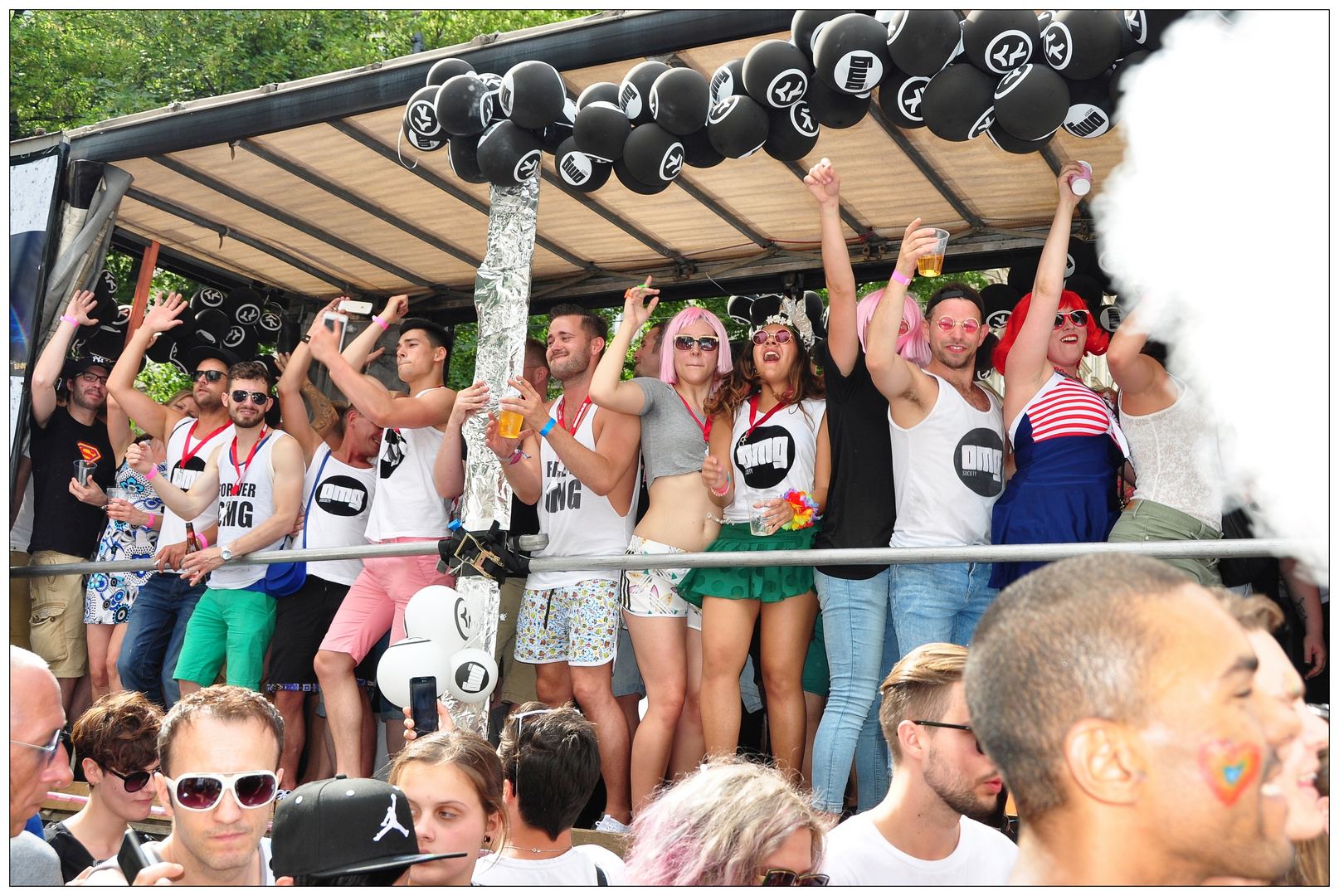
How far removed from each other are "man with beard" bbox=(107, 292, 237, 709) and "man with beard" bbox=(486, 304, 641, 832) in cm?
176

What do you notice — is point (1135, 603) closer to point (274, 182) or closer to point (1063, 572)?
point (1063, 572)

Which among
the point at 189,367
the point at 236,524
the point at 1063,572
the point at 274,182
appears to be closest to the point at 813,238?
the point at 274,182

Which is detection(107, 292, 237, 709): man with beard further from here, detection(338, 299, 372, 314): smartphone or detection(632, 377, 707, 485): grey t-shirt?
detection(632, 377, 707, 485): grey t-shirt

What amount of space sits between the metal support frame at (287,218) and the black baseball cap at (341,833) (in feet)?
13.9

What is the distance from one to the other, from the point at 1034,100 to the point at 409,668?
2747mm

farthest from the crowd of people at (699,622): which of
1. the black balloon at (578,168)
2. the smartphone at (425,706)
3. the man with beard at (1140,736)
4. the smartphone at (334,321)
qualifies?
the black balloon at (578,168)

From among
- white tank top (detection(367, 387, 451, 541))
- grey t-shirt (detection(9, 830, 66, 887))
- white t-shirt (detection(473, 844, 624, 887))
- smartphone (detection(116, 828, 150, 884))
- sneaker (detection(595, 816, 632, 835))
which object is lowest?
sneaker (detection(595, 816, 632, 835))

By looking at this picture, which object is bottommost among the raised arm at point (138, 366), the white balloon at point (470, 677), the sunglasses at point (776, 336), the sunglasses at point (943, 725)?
the sunglasses at point (943, 725)

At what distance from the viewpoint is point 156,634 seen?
5.46 m

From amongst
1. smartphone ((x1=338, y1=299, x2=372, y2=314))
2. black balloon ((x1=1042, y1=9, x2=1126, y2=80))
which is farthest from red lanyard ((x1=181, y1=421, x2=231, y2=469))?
black balloon ((x1=1042, y1=9, x2=1126, y2=80))

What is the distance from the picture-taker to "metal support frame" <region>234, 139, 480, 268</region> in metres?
5.31

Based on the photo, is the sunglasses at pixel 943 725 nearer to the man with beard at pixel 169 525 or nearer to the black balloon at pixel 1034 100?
the black balloon at pixel 1034 100

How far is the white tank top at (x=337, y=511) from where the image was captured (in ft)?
17.2

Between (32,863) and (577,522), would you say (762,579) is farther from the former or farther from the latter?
(32,863)
